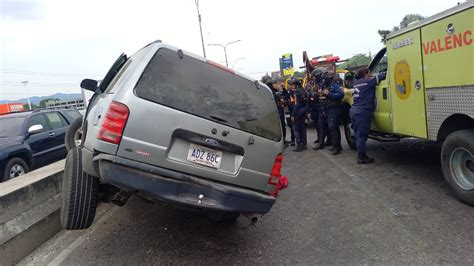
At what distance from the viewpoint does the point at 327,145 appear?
927 cm

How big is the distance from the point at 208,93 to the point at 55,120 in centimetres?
702

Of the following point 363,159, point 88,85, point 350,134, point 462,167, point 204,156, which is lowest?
point 363,159

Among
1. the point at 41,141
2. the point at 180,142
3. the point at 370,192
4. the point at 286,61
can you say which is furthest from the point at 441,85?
the point at 286,61

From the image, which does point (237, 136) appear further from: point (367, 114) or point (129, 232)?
point (367, 114)

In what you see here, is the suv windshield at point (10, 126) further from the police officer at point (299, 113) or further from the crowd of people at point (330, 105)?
the police officer at point (299, 113)

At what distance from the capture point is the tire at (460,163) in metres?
4.44

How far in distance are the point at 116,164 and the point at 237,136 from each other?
A: 1.01 m

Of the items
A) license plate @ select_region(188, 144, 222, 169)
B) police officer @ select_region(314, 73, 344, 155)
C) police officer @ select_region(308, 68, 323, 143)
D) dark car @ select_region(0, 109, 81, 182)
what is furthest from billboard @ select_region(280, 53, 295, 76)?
license plate @ select_region(188, 144, 222, 169)

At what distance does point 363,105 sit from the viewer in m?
6.64

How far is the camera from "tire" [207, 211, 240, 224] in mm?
3825

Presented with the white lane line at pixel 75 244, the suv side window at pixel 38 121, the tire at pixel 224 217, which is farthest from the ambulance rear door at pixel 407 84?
the suv side window at pixel 38 121

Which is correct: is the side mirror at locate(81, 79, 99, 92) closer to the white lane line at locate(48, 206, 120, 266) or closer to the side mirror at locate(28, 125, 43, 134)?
the white lane line at locate(48, 206, 120, 266)

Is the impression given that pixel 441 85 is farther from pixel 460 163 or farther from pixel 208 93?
pixel 208 93

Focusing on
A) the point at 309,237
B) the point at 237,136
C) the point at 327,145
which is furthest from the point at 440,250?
the point at 327,145
